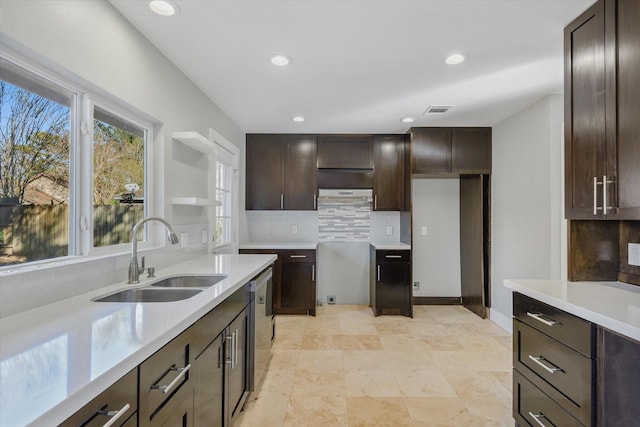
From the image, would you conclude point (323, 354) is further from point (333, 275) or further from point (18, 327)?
point (18, 327)

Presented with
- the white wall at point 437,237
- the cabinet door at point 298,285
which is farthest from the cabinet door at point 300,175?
the white wall at point 437,237

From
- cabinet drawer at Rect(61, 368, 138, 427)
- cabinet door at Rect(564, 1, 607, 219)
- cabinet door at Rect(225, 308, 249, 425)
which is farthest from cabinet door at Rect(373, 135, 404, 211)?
cabinet drawer at Rect(61, 368, 138, 427)

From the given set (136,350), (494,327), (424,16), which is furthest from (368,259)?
(136,350)

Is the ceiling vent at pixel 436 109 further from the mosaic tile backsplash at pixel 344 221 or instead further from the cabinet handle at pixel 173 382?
the cabinet handle at pixel 173 382

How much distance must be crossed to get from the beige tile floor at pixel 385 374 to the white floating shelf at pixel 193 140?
1903 mm

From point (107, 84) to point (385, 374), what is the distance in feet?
8.98

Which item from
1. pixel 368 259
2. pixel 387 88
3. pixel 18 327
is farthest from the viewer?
pixel 368 259

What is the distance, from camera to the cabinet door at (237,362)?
1.78 m

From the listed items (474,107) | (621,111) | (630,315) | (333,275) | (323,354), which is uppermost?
(474,107)

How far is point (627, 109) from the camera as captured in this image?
151 centimetres

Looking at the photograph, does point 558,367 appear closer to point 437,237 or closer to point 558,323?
point 558,323

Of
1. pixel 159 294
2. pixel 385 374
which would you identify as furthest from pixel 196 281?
pixel 385 374

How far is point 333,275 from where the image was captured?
4.71 m

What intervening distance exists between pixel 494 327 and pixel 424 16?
11.1 feet
